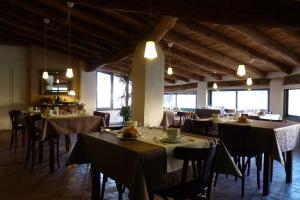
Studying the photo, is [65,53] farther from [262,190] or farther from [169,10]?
[262,190]

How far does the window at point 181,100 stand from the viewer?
11.0 meters

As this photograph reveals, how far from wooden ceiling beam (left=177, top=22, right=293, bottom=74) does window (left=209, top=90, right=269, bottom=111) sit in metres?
1.65

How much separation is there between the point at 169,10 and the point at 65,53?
651 cm

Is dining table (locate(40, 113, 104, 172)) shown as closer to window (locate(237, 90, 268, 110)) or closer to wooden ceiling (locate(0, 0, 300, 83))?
wooden ceiling (locate(0, 0, 300, 83))

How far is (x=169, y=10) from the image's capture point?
3.49 m

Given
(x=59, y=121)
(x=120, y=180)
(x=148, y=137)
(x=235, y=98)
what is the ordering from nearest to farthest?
1. (x=120, y=180)
2. (x=148, y=137)
3. (x=59, y=121)
4. (x=235, y=98)

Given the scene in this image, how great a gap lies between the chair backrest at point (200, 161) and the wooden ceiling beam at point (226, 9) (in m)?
1.95

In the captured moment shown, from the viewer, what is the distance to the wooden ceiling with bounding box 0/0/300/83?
343 centimetres

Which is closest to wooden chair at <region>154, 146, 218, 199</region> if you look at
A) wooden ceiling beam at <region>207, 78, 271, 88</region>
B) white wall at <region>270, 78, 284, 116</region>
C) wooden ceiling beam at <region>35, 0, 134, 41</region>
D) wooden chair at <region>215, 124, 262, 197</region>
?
wooden chair at <region>215, 124, 262, 197</region>

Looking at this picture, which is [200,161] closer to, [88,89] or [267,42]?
[267,42]

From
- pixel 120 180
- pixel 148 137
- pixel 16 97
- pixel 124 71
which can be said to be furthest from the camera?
pixel 124 71

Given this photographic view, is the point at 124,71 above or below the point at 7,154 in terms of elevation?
above

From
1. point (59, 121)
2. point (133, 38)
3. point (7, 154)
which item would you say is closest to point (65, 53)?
point (133, 38)

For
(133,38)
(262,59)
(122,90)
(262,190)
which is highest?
(133,38)
